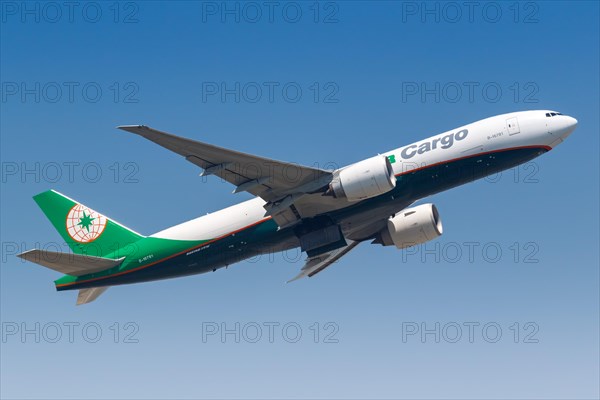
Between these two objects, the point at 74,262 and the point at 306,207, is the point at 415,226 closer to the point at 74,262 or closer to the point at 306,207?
the point at 306,207

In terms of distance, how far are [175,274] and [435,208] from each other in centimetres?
1533

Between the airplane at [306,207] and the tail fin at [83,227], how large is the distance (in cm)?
8

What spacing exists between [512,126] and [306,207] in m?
11.3

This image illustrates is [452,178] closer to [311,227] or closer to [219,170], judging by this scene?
[311,227]

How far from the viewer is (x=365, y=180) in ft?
137

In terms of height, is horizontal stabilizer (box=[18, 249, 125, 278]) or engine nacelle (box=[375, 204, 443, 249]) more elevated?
engine nacelle (box=[375, 204, 443, 249])

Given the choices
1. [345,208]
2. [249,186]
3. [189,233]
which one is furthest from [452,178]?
[189,233]

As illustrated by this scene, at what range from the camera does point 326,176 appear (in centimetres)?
4303

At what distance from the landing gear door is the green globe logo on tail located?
23.6 metres

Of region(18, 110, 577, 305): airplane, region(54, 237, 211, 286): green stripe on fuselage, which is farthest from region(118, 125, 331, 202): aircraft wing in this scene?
region(54, 237, 211, 286): green stripe on fuselage

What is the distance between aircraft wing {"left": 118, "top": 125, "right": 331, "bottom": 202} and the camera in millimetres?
40438

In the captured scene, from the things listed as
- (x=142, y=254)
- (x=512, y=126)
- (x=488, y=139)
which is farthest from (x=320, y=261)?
(x=512, y=126)

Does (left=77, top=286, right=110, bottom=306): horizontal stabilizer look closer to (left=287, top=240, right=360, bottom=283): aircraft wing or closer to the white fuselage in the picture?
(left=287, top=240, right=360, bottom=283): aircraft wing

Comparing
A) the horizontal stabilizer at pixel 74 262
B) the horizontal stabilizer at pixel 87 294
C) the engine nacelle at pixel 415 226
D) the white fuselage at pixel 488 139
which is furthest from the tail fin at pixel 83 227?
the white fuselage at pixel 488 139
